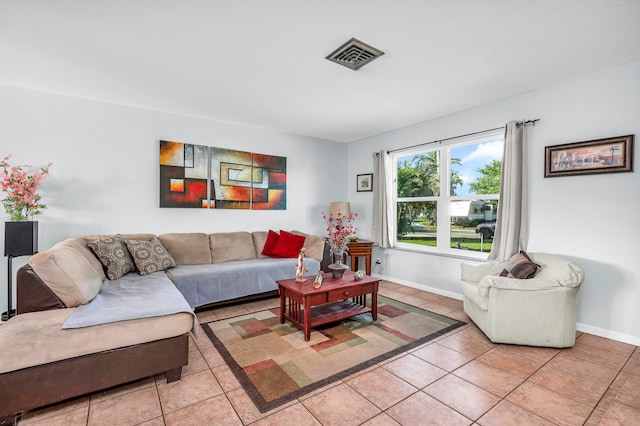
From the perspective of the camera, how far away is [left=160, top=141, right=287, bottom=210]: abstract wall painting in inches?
155

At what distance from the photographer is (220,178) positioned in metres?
4.30

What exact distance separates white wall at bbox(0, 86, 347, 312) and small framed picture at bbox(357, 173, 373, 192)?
182cm

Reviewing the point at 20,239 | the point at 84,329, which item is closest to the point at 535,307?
the point at 84,329

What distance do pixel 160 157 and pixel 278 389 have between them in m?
3.28

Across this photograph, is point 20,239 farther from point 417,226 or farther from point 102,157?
point 417,226

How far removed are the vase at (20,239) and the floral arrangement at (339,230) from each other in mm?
2965

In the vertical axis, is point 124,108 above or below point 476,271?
above

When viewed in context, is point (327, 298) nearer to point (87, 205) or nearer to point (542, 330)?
point (542, 330)

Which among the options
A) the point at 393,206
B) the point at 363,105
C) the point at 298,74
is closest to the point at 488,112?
the point at 363,105

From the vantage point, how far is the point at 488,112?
3588 mm

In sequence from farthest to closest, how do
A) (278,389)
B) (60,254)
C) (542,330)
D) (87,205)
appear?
(87,205) < (542,330) < (60,254) < (278,389)

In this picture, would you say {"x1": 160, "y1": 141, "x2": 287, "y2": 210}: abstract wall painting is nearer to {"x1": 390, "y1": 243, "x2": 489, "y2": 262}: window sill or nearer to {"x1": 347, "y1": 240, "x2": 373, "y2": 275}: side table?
{"x1": 347, "y1": 240, "x2": 373, "y2": 275}: side table

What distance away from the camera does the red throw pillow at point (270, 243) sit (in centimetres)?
434

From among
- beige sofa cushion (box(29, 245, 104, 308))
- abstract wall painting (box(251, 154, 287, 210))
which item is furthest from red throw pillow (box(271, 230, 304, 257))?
beige sofa cushion (box(29, 245, 104, 308))
